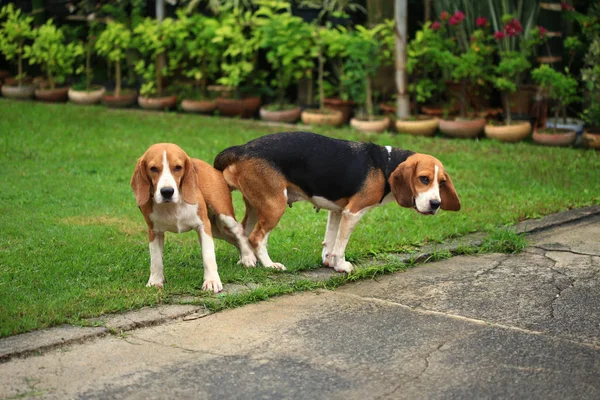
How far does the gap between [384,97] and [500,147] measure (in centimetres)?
296

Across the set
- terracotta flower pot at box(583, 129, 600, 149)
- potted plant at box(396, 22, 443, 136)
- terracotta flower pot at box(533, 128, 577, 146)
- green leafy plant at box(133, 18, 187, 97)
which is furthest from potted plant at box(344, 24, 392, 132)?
green leafy plant at box(133, 18, 187, 97)

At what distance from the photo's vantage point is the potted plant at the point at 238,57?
1394cm

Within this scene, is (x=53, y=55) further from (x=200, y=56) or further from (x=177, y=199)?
(x=177, y=199)

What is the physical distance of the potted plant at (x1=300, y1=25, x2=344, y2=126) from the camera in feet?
43.1

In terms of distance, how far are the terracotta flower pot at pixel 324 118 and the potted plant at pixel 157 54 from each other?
277 centimetres

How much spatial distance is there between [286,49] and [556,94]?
13.1 feet

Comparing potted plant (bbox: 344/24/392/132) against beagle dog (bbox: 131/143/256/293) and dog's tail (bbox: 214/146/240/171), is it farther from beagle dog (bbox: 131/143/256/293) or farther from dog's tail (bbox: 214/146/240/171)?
beagle dog (bbox: 131/143/256/293)

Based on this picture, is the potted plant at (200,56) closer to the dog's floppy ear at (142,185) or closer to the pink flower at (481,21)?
the pink flower at (481,21)

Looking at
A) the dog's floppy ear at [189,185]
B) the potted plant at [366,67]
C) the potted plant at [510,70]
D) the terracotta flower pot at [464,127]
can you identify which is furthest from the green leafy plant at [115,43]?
the dog's floppy ear at [189,185]

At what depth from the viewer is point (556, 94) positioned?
11523 mm

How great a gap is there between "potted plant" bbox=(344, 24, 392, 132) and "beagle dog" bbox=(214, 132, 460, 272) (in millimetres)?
6653

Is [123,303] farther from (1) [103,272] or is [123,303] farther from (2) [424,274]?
(2) [424,274]

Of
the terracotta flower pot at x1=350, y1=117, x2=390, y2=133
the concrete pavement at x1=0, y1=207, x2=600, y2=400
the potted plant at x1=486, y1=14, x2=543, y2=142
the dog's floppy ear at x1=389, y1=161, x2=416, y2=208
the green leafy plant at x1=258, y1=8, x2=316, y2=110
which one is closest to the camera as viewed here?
the concrete pavement at x1=0, y1=207, x2=600, y2=400

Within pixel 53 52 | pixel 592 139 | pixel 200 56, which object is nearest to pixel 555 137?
pixel 592 139
